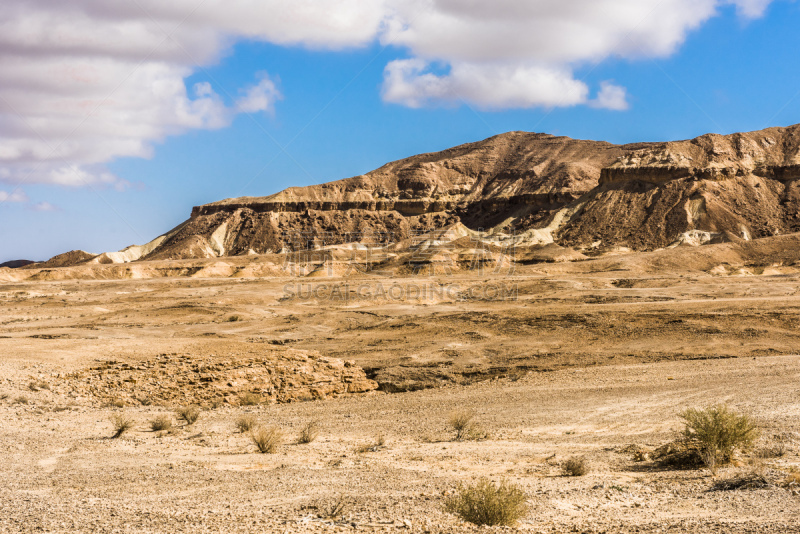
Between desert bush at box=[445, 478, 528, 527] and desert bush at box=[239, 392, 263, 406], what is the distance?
11069 millimetres

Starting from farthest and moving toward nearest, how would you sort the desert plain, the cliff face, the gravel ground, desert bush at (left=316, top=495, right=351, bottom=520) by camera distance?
the cliff face < the desert plain < desert bush at (left=316, top=495, right=351, bottom=520) < the gravel ground

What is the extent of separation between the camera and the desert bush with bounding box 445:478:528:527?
7160mm

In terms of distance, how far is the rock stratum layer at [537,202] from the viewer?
3282 inches

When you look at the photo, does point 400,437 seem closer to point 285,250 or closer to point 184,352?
point 184,352

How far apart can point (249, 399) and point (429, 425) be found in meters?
5.82

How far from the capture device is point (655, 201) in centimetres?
8738

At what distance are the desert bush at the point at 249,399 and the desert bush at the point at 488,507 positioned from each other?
11069 millimetres

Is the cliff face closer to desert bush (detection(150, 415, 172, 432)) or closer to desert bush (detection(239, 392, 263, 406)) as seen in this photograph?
desert bush (detection(239, 392, 263, 406))

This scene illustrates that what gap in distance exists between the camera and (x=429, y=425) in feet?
46.2

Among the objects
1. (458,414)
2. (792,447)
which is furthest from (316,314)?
(792,447)

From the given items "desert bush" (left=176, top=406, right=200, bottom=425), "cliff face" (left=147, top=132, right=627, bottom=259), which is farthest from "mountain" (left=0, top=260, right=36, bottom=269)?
"desert bush" (left=176, top=406, right=200, bottom=425)

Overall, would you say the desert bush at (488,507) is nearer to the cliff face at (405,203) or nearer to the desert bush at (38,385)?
the desert bush at (38,385)

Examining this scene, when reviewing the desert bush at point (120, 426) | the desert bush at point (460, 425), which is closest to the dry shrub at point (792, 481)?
the desert bush at point (460, 425)

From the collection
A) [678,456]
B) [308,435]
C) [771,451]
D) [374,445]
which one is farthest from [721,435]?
[308,435]
